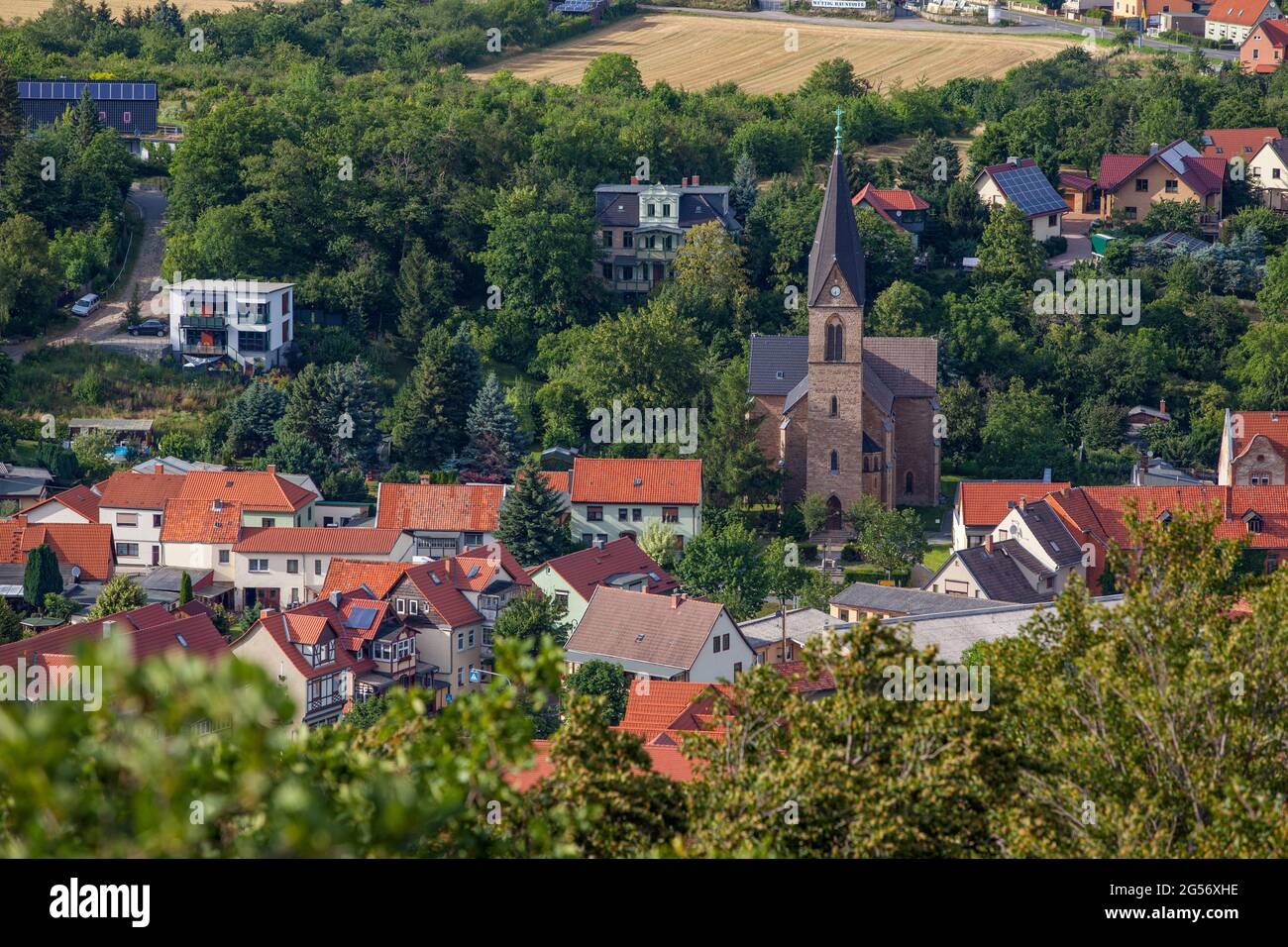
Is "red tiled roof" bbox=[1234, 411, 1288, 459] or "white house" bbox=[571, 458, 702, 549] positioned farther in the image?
"red tiled roof" bbox=[1234, 411, 1288, 459]

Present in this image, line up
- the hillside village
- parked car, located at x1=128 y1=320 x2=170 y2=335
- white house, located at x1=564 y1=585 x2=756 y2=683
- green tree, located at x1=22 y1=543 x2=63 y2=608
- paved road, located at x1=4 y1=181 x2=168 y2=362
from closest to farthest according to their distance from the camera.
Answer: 1. the hillside village
2. white house, located at x1=564 y1=585 x2=756 y2=683
3. green tree, located at x1=22 y1=543 x2=63 y2=608
4. paved road, located at x1=4 y1=181 x2=168 y2=362
5. parked car, located at x1=128 y1=320 x2=170 y2=335

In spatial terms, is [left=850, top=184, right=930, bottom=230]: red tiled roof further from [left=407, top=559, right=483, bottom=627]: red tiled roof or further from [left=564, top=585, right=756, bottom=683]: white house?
[left=564, top=585, right=756, bottom=683]: white house

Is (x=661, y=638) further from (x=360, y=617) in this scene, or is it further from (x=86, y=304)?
(x=86, y=304)

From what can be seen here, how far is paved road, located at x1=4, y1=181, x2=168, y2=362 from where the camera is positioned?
208 ft

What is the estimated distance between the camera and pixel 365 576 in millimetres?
49688

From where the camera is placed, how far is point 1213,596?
23.4m

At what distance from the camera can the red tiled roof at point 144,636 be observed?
141 ft

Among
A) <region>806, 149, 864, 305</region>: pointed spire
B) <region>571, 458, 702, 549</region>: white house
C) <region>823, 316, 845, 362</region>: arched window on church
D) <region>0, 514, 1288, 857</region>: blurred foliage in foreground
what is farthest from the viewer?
<region>823, 316, 845, 362</region>: arched window on church

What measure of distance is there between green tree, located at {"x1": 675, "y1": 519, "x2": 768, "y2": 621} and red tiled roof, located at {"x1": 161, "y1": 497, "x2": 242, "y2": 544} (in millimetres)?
11237

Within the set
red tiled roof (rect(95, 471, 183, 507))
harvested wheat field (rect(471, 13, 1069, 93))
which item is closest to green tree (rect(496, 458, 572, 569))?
red tiled roof (rect(95, 471, 183, 507))

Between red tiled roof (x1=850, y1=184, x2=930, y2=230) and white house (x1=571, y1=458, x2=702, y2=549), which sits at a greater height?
red tiled roof (x1=850, y1=184, x2=930, y2=230)

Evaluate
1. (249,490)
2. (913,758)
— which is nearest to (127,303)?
(249,490)
